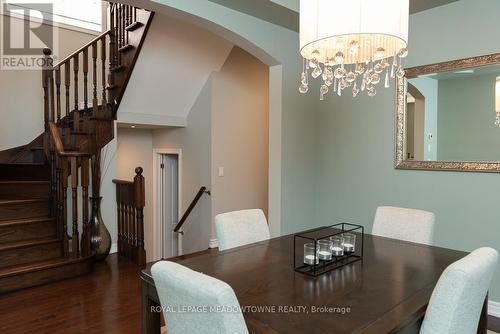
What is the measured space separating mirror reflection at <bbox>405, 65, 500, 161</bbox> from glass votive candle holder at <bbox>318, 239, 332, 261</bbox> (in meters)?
1.63

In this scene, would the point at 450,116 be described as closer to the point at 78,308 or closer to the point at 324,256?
the point at 324,256

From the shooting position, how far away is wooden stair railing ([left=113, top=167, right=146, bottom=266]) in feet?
11.4

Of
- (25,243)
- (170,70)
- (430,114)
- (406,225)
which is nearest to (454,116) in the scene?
(430,114)

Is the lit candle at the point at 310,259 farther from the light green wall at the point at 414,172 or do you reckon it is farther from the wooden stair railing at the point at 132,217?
the wooden stair railing at the point at 132,217

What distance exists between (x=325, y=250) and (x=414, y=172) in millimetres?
1687

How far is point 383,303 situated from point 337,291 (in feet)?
0.59

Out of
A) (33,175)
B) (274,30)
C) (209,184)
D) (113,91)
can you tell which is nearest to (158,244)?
(209,184)

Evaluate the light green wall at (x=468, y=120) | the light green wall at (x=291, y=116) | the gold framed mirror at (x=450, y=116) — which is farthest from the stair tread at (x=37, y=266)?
the light green wall at (x=468, y=120)

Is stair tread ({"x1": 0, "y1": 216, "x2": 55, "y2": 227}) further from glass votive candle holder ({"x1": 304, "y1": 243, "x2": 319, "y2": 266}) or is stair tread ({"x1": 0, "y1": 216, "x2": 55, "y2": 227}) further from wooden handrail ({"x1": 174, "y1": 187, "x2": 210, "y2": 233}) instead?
glass votive candle holder ({"x1": 304, "y1": 243, "x2": 319, "y2": 266})

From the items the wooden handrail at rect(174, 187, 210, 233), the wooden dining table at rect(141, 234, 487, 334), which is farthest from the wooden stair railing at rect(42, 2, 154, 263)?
the wooden dining table at rect(141, 234, 487, 334)

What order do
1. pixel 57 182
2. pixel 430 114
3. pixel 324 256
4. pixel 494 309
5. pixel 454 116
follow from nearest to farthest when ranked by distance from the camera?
pixel 324 256 < pixel 494 309 < pixel 454 116 < pixel 430 114 < pixel 57 182

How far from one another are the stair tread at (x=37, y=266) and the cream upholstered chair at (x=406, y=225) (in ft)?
8.78

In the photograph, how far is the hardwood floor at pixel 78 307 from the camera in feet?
7.47

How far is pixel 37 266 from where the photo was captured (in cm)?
291
